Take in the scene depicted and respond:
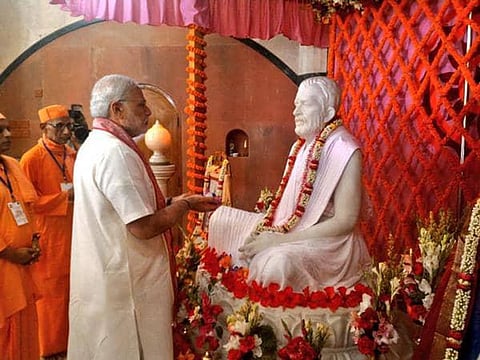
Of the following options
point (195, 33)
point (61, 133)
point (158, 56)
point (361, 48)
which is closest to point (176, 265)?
point (61, 133)

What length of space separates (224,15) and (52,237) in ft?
5.54

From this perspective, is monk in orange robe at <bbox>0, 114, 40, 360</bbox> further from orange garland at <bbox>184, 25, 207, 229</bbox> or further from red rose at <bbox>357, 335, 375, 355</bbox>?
red rose at <bbox>357, 335, 375, 355</bbox>

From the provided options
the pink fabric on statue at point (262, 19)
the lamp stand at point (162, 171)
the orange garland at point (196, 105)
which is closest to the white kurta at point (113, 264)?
the orange garland at point (196, 105)

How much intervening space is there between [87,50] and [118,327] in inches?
116

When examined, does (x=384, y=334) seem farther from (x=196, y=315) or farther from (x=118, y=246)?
(x=118, y=246)

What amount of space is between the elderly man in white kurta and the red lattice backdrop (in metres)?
1.73

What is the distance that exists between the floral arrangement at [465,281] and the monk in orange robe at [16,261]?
1.77m

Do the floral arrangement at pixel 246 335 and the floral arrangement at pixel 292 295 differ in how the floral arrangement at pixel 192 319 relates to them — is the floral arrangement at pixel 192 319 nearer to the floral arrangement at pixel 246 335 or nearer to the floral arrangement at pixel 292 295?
the floral arrangement at pixel 292 295

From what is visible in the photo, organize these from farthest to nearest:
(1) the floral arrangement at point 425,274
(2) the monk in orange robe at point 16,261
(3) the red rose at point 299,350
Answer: (2) the monk in orange robe at point 16,261 < (1) the floral arrangement at point 425,274 < (3) the red rose at point 299,350

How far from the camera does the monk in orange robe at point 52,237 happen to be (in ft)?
10.3

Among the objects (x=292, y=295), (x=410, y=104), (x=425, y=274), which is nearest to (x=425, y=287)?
(x=425, y=274)

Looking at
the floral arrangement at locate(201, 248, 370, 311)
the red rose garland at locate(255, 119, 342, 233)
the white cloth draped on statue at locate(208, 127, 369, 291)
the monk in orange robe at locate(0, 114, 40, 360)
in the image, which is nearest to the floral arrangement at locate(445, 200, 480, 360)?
the floral arrangement at locate(201, 248, 370, 311)

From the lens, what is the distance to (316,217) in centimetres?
234

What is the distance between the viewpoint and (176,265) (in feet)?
7.93
